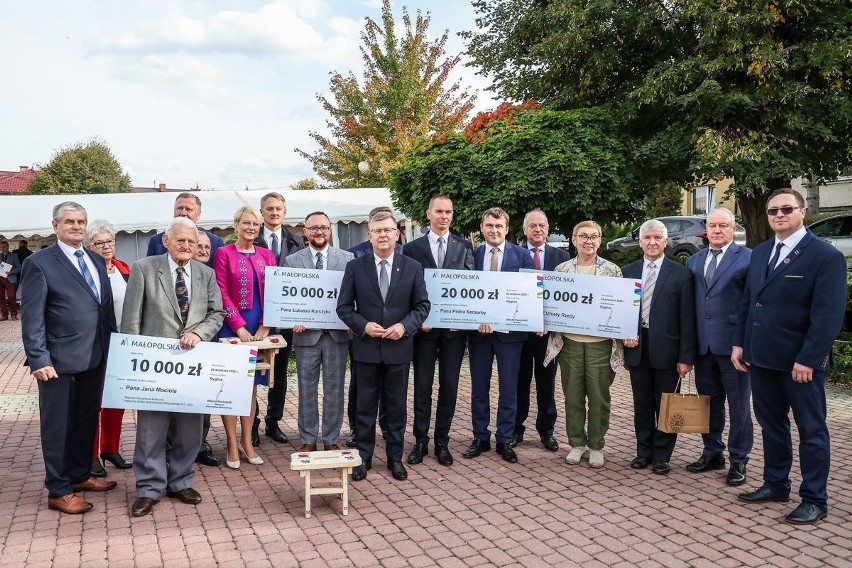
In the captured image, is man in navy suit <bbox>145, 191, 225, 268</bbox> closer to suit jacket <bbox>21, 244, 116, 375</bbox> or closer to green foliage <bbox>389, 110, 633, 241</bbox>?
suit jacket <bbox>21, 244, 116, 375</bbox>

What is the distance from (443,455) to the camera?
20.5ft

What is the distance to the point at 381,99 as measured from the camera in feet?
78.5

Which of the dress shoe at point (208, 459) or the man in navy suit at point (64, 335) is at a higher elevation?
the man in navy suit at point (64, 335)

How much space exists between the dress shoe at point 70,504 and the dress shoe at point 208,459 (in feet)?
3.96

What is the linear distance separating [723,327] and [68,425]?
5179 millimetres

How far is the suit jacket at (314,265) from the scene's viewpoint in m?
6.20

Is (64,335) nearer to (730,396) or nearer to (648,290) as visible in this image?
(648,290)

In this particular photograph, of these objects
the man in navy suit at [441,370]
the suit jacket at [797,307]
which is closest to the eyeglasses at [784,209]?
the suit jacket at [797,307]

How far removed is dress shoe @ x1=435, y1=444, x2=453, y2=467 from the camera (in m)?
6.21

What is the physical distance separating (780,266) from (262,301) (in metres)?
4.25

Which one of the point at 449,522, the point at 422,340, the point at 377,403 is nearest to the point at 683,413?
the point at 449,522

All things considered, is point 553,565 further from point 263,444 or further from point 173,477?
point 263,444

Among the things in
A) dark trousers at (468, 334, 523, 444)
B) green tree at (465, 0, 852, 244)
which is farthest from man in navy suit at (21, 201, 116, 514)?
green tree at (465, 0, 852, 244)

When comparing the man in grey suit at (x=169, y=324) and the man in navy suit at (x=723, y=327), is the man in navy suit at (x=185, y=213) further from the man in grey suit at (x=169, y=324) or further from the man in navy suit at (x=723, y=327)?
the man in navy suit at (x=723, y=327)
